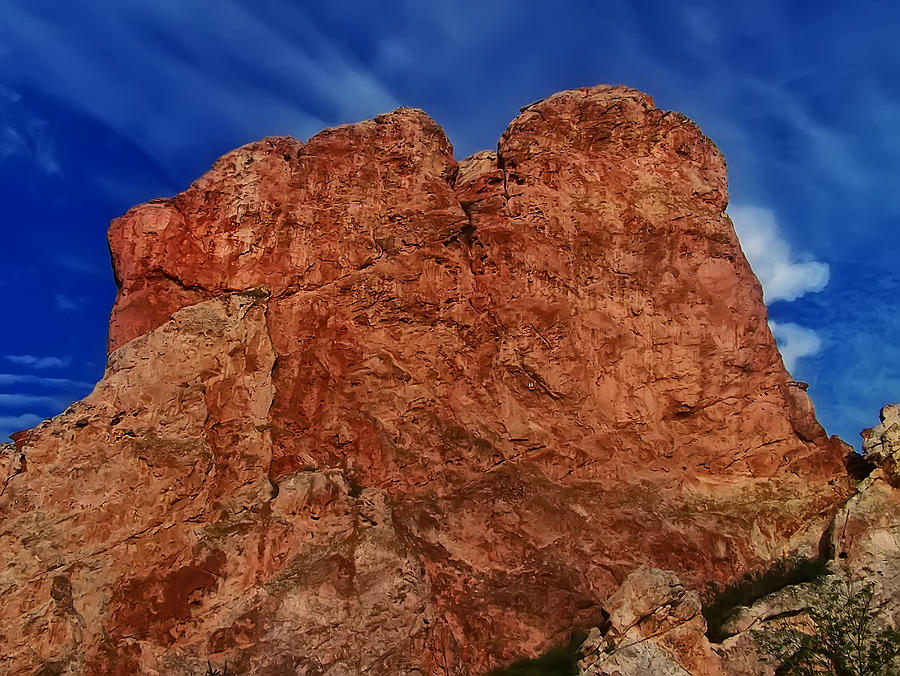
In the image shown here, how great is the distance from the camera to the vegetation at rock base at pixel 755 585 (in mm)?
18094

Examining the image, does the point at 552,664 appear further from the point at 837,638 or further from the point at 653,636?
the point at 837,638

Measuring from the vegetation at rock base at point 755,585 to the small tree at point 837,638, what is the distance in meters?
0.81

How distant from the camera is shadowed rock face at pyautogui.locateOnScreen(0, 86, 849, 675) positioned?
54.1ft

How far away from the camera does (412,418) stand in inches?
816

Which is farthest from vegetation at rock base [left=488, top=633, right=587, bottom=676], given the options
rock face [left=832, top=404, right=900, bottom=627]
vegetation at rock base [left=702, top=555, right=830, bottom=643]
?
rock face [left=832, top=404, right=900, bottom=627]

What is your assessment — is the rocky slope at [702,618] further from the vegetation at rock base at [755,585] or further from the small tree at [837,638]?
the vegetation at rock base at [755,585]

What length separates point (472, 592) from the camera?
59.8 feet

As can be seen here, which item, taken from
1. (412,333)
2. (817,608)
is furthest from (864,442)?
(412,333)

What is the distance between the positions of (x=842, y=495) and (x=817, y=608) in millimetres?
4438

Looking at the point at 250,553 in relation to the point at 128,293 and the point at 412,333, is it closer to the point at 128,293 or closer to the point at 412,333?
the point at 412,333

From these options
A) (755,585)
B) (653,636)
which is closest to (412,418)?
(653,636)

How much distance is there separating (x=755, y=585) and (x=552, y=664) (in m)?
6.04

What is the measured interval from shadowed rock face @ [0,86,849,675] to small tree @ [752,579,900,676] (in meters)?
2.33

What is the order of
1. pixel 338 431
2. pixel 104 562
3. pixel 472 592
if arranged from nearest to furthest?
pixel 104 562, pixel 472 592, pixel 338 431
